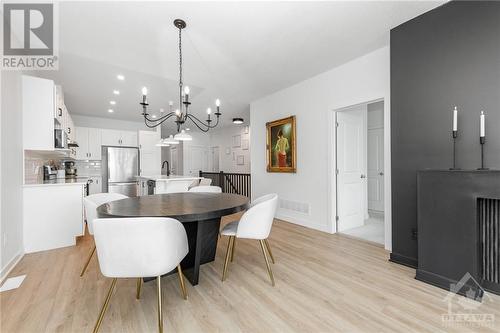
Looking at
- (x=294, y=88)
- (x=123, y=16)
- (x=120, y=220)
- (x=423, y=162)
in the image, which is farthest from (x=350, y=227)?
(x=123, y=16)

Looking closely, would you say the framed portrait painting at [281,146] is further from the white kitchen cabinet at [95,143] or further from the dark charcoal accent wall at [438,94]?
the white kitchen cabinet at [95,143]

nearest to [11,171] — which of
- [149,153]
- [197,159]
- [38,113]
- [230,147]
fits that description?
[38,113]

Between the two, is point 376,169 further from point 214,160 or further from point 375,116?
point 214,160

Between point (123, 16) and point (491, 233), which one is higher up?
point (123, 16)

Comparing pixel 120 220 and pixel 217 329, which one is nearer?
pixel 120 220

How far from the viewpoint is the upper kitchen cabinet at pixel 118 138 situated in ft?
21.0

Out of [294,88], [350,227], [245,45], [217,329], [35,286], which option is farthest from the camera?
[294,88]

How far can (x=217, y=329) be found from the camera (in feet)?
4.83

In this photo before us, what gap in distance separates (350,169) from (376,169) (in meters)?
1.81

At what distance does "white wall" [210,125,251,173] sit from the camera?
7973 mm

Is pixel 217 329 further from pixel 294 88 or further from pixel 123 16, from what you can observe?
pixel 294 88

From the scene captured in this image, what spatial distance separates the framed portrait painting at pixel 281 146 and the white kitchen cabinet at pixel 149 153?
4.11m

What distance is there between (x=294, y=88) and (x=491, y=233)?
3.36 meters

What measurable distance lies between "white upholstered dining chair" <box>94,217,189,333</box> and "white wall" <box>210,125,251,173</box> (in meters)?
6.52
